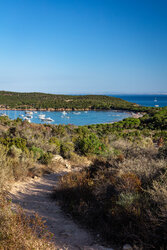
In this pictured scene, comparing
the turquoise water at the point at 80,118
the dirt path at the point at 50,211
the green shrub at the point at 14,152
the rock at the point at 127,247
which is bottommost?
the turquoise water at the point at 80,118

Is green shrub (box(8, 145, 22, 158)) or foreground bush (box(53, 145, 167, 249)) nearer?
foreground bush (box(53, 145, 167, 249))

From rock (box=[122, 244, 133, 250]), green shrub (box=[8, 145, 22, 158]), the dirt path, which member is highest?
green shrub (box=[8, 145, 22, 158])

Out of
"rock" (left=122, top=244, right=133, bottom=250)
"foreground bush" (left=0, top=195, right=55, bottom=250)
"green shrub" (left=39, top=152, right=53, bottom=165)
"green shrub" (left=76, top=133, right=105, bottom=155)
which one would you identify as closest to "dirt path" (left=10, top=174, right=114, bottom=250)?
"rock" (left=122, top=244, right=133, bottom=250)

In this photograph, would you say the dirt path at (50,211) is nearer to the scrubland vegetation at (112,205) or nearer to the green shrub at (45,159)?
the scrubland vegetation at (112,205)

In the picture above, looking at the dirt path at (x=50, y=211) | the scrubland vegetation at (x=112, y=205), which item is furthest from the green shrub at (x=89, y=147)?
the scrubland vegetation at (x=112, y=205)

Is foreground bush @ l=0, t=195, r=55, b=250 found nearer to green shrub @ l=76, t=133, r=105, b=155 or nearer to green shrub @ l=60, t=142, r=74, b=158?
green shrub @ l=60, t=142, r=74, b=158

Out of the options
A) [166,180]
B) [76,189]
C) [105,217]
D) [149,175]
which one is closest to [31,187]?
[76,189]

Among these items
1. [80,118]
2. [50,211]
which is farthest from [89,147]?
[80,118]

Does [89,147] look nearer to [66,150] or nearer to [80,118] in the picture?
[66,150]

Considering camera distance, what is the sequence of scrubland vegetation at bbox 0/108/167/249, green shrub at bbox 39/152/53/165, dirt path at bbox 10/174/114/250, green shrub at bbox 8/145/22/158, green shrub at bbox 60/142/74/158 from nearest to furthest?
1. scrubland vegetation at bbox 0/108/167/249
2. dirt path at bbox 10/174/114/250
3. green shrub at bbox 8/145/22/158
4. green shrub at bbox 39/152/53/165
5. green shrub at bbox 60/142/74/158

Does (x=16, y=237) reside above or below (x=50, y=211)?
above
